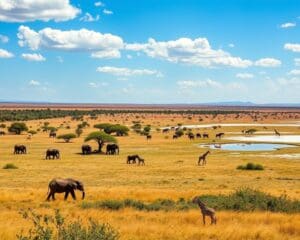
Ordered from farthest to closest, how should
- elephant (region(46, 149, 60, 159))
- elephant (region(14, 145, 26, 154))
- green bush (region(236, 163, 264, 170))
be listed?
elephant (region(14, 145, 26, 154)) → elephant (region(46, 149, 60, 159)) → green bush (region(236, 163, 264, 170))

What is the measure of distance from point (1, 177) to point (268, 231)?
2697 centimetres

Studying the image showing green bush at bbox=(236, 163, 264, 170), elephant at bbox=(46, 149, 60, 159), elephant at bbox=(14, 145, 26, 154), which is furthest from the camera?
elephant at bbox=(14, 145, 26, 154)

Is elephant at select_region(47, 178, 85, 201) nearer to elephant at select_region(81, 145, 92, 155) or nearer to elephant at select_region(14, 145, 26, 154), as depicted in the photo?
elephant at select_region(81, 145, 92, 155)

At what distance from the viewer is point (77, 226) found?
11.8 metres

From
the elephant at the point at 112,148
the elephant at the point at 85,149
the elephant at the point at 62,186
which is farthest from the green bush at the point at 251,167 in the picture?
the elephant at the point at 85,149

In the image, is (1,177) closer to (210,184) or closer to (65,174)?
(65,174)

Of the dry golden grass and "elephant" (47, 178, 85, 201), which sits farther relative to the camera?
"elephant" (47, 178, 85, 201)

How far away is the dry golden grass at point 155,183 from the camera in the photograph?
15977mm

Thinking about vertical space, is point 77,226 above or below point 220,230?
above

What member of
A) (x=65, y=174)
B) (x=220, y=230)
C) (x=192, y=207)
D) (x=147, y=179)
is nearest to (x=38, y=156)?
(x=65, y=174)

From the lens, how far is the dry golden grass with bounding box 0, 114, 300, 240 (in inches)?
629

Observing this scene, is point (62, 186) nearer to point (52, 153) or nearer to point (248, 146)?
point (52, 153)

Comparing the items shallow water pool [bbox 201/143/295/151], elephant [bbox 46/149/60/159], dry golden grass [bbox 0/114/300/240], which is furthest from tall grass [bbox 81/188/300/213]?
shallow water pool [bbox 201/143/295/151]

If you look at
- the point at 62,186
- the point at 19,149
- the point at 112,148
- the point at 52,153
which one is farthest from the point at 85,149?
the point at 62,186
